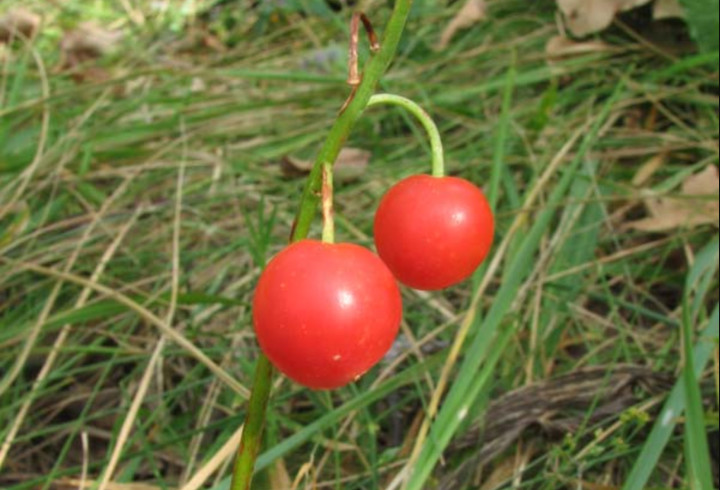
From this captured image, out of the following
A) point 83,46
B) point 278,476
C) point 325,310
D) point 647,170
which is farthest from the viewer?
point 83,46

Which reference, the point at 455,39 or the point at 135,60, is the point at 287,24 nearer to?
the point at 135,60

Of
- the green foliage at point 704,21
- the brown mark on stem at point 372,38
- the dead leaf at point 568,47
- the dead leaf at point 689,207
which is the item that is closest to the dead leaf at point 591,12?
the dead leaf at point 568,47

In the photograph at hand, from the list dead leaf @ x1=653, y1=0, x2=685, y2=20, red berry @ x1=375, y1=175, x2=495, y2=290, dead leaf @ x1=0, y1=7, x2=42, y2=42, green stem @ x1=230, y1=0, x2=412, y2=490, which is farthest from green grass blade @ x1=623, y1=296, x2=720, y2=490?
dead leaf @ x1=0, y1=7, x2=42, y2=42

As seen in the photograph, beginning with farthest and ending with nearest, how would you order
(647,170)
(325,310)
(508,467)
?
(647,170)
(508,467)
(325,310)

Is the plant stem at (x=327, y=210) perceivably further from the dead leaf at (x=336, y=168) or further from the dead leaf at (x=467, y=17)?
the dead leaf at (x=467, y=17)

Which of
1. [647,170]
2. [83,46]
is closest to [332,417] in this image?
[647,170]

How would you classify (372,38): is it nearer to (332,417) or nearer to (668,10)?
(332,417)
